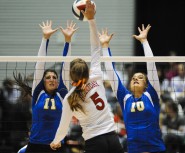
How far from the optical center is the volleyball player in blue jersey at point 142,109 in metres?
7.61

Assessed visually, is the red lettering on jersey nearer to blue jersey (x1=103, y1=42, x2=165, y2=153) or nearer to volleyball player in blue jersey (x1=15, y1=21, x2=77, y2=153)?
blue jersey (x1=103, y1=42, x2=165, y2=153)

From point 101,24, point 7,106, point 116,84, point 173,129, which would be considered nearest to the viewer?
point 116,84

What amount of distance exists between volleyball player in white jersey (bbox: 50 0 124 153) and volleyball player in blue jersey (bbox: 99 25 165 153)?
3.42 feet

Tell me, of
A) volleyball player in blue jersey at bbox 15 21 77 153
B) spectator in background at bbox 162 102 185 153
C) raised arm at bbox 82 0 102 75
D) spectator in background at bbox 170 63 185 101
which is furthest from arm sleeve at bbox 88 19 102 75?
spectator in background at bbox 170 63 185 101

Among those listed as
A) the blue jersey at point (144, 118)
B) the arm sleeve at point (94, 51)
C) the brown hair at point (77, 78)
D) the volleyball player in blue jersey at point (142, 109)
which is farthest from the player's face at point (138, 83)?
the brown hair at point (77, 78)

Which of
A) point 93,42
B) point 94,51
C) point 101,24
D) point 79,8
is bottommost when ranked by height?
point 94,51

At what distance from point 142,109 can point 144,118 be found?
122 millimetres

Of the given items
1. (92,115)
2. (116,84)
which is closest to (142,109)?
(116,84)

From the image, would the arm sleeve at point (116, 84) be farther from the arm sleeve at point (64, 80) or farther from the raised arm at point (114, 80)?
the arm sleeve at point (64, 80)

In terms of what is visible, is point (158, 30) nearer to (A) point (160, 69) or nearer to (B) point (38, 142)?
(A) point (160, 69)

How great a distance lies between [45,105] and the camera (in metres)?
8.09

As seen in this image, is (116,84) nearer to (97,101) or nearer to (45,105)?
(45,105)

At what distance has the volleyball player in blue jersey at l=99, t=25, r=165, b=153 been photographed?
7.61m

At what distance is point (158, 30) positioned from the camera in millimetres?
16922
